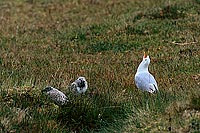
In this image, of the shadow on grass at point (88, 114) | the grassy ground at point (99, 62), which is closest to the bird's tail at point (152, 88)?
the grassy ground at point (99, 62)

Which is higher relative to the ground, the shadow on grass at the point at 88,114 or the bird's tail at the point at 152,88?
the bird's tail at the point at 152,88

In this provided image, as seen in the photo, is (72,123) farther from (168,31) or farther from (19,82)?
(168,31)

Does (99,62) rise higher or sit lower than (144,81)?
lower

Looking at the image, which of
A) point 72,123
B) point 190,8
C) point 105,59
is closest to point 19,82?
point 72,123

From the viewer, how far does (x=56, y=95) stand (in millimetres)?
8508

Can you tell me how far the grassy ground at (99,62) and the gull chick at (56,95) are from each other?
10 cm

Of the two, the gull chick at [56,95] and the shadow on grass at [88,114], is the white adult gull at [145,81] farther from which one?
the gull chick at [56,95]

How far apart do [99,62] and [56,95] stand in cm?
493

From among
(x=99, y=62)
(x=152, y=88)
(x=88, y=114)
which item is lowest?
(x=99, y=62)

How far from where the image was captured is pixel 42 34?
19.2 metres

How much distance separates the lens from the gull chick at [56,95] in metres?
8.43

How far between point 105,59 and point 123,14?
8.22 meters

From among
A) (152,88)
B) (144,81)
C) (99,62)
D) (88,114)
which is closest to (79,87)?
(88,114)

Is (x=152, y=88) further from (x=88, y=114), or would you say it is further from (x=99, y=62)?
(x=99, y=62)
